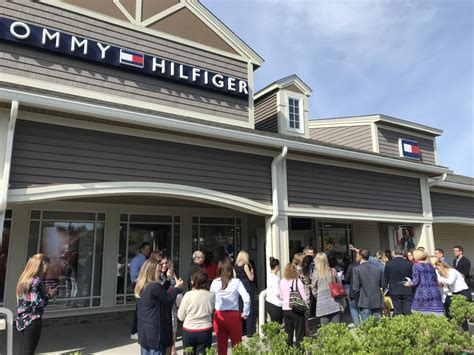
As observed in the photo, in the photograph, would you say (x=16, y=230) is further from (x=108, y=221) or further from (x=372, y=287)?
(x=372, y=287)

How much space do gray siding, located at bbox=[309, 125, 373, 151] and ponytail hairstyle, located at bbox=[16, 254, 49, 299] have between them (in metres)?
12.6

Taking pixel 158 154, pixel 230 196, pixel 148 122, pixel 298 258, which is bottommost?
pixel 298 258

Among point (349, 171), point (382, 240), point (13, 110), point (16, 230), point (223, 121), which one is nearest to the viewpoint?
point (13, 110)

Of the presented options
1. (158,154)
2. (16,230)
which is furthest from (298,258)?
(16,230)

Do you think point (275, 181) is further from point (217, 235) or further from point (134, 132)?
point (217, 235)

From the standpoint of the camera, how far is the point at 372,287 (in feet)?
23.0

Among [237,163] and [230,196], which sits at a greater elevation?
[237,163]

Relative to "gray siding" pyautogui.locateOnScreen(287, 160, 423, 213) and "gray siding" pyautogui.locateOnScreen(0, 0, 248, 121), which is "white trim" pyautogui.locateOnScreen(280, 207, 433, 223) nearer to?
"gray siding" pyautogui.locateOnScreen(287, 160, 423, 213)

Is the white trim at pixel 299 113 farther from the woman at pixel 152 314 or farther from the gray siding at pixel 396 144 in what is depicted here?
the woman at pixel 152 314

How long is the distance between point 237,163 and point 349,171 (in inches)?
Answer: 148

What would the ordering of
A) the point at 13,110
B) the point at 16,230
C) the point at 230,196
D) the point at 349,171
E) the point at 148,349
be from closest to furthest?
the point at 148,349 < the point at 13,110 < the point at 230,196 < the point at 16,230 < the point at 349,171

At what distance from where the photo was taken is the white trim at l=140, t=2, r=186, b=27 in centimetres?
909

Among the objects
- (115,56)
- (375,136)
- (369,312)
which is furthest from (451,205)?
(115,56)

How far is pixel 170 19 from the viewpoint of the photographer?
9.55 m
